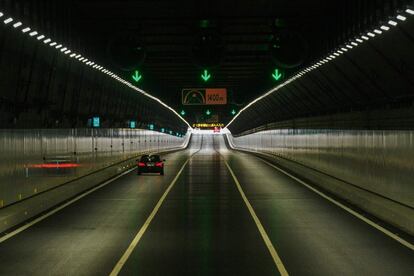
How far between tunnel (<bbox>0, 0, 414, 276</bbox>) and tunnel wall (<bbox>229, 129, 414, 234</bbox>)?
0.08 m

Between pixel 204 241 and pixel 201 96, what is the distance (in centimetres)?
3543

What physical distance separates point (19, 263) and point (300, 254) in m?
4.79

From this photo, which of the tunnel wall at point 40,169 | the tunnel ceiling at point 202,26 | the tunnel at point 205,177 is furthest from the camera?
the tunnel ceiling at point 202,26

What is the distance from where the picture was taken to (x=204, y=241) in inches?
555

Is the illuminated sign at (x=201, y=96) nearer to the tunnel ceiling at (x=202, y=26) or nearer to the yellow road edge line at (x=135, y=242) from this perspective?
the tunnel ceiling at (x=202, y=26)

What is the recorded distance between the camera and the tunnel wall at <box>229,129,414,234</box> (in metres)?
17.3

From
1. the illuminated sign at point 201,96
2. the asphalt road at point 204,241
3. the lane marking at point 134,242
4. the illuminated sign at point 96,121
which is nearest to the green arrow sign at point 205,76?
the asphalt road at point 204,241

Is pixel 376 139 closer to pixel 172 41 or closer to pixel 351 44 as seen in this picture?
pixel 351 44

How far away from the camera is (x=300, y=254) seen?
40.9ft

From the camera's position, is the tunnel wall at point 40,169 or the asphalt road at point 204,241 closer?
the asphalt road at point 204,241

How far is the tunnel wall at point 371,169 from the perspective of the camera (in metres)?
17.3

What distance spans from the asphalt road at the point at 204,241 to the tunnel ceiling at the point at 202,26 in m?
4.36

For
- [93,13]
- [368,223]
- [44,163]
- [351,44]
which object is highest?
[93,13]

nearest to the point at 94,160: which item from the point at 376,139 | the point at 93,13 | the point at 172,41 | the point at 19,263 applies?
the point at 172,41
